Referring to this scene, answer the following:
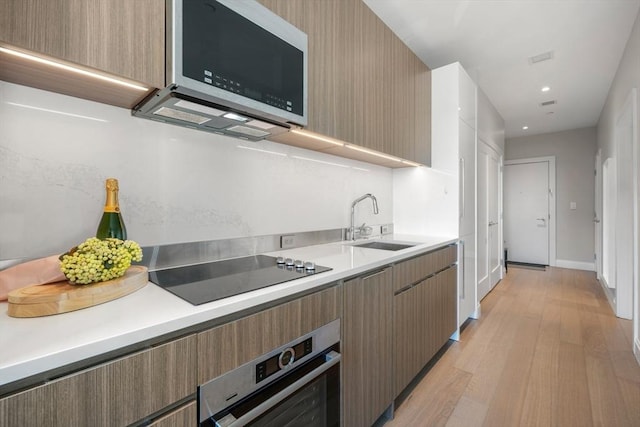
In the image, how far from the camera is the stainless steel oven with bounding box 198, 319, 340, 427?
78 centimetres

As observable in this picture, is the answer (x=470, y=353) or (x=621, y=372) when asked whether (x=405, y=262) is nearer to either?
(x=470, y=353)

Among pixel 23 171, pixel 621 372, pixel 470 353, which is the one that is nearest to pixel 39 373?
pixel 23 171

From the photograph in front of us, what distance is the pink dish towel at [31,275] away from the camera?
0.79 meters

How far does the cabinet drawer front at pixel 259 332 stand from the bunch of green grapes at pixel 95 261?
336mm

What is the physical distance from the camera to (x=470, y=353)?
7.60 feet

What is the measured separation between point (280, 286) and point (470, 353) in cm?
210

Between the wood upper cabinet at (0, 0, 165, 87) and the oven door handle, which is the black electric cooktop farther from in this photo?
the wood upper cabinet at (0, 0, 165, 87)

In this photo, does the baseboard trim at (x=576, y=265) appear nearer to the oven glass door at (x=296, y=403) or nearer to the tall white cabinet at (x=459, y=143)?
the tall white cabinet at (x=459, y=143)

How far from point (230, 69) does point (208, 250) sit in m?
0.82

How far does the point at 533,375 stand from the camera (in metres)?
2.02

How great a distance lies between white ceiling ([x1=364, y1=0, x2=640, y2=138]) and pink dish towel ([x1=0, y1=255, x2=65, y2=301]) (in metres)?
2.34

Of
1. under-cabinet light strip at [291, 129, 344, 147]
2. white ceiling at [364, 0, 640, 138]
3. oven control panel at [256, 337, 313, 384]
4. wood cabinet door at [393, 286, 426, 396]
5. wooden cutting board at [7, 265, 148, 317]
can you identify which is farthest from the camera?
white ceiling at [364, 0, 640, 138]

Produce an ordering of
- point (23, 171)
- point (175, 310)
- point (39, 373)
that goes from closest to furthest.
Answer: point (39, 373), point (175, 310), point (23, 171)

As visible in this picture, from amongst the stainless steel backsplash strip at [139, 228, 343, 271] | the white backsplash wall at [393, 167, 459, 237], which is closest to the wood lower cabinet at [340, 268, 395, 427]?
the stainless steel backsplash strip at [139, 228, 343, 271]
